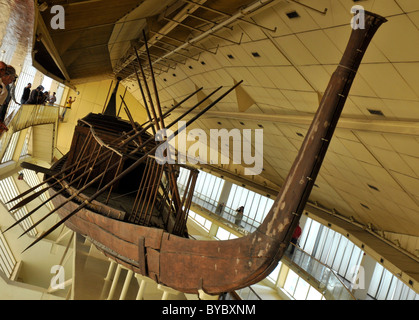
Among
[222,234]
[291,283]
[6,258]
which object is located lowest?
[6,258]

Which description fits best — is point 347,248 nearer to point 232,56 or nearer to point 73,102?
point 232,56

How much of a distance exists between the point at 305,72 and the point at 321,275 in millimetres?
7676

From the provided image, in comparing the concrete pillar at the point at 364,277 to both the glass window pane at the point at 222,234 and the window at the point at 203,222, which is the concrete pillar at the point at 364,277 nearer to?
the glass window pane at the point at 222,234

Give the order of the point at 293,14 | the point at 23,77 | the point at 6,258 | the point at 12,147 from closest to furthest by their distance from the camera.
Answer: the point at 293,14
the point at 23,77
the point at 6,258
the point at 12,147

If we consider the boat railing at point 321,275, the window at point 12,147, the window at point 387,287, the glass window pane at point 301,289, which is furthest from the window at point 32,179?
the window at point 387,287

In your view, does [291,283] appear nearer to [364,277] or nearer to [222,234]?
[364,277]

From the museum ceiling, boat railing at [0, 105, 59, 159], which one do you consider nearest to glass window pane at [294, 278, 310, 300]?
the museum ceiling

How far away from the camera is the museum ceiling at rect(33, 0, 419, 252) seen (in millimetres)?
6391

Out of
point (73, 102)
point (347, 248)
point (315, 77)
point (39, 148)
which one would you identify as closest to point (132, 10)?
point (315, 77)

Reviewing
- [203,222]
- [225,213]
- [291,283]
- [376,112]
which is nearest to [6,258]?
[225,213]

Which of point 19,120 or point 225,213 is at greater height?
point 19,120

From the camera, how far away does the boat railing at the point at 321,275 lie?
11828 mm

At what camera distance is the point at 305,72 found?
337 inches

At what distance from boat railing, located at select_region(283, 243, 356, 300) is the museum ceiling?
197 centimetres
